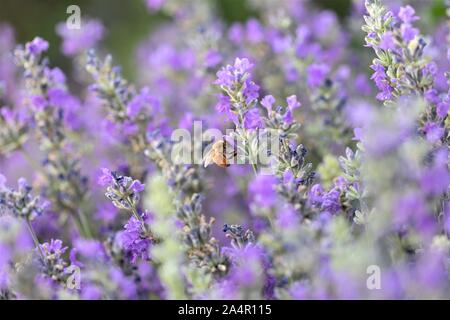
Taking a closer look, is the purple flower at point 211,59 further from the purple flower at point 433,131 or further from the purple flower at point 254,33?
the purple flower at point 433,131

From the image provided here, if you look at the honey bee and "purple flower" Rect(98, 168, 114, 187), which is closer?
"purple flower" Rect(98, 168, 114, 187)

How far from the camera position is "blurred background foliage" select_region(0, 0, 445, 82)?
5.14 meters

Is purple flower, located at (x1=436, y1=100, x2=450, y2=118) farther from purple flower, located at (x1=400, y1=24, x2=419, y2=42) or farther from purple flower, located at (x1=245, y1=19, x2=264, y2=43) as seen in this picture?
purple flower, located at (x1=245, y1=19, x2=264, y2=43)

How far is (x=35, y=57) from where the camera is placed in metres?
2.83

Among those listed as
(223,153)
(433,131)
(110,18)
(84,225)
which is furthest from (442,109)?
(110,18)

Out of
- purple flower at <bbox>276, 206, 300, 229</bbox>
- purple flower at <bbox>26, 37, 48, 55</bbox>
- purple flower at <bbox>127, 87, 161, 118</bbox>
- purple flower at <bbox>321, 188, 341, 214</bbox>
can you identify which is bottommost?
purple flower at <bbox>276, 206, 300, 229</bbox>

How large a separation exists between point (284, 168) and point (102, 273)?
28.1 inches

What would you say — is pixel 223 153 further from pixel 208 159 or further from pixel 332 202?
pixel 332 202

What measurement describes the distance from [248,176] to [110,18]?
306 centimetres

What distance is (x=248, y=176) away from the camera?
299 cm

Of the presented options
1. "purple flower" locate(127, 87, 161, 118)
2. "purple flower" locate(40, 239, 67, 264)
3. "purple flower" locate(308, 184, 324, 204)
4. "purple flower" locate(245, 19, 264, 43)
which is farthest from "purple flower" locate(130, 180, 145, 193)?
"purple flower" locate(245, 19, 264, 43)

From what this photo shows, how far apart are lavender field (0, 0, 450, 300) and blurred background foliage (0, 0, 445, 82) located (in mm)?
1489

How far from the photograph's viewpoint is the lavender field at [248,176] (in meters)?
1.68

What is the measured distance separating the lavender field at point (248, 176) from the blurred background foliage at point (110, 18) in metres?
1.49
